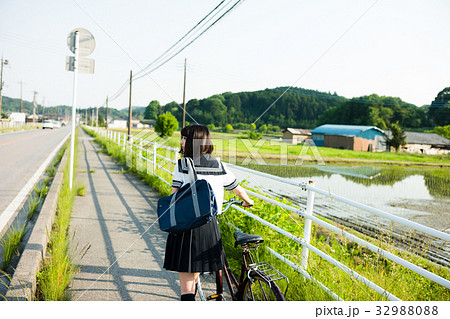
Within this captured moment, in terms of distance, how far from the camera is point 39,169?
1062cm

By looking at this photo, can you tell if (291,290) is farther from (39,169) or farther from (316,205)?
(39,169)

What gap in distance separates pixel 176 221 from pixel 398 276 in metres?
2.02

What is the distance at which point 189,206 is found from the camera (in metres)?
2.05

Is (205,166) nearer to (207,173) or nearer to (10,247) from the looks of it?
(207,173)

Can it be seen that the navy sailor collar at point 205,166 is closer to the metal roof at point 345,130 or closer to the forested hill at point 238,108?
the forested hill at point 238,108

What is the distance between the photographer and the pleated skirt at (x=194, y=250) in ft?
7.33

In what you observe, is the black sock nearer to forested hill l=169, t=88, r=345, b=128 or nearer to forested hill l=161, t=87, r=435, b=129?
forested hill l=161, t=87, r=435, b=129

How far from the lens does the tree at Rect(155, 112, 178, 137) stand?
123ft

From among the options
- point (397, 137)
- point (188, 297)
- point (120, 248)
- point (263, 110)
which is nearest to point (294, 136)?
point (397, 137)

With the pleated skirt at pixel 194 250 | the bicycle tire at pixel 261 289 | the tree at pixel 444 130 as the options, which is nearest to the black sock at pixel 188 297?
the pleated skirt at pixel 194 250

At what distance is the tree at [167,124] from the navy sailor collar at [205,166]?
3556 cm

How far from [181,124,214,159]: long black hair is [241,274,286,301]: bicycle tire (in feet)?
2.96

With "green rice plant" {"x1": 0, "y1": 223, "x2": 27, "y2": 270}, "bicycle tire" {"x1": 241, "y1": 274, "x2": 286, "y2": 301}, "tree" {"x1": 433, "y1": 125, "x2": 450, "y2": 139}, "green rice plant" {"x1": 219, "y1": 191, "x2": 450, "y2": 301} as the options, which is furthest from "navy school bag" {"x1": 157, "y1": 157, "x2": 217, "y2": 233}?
"tree" {"x1": 433, "y1": 125, "x2": 450, "y2": 139}
